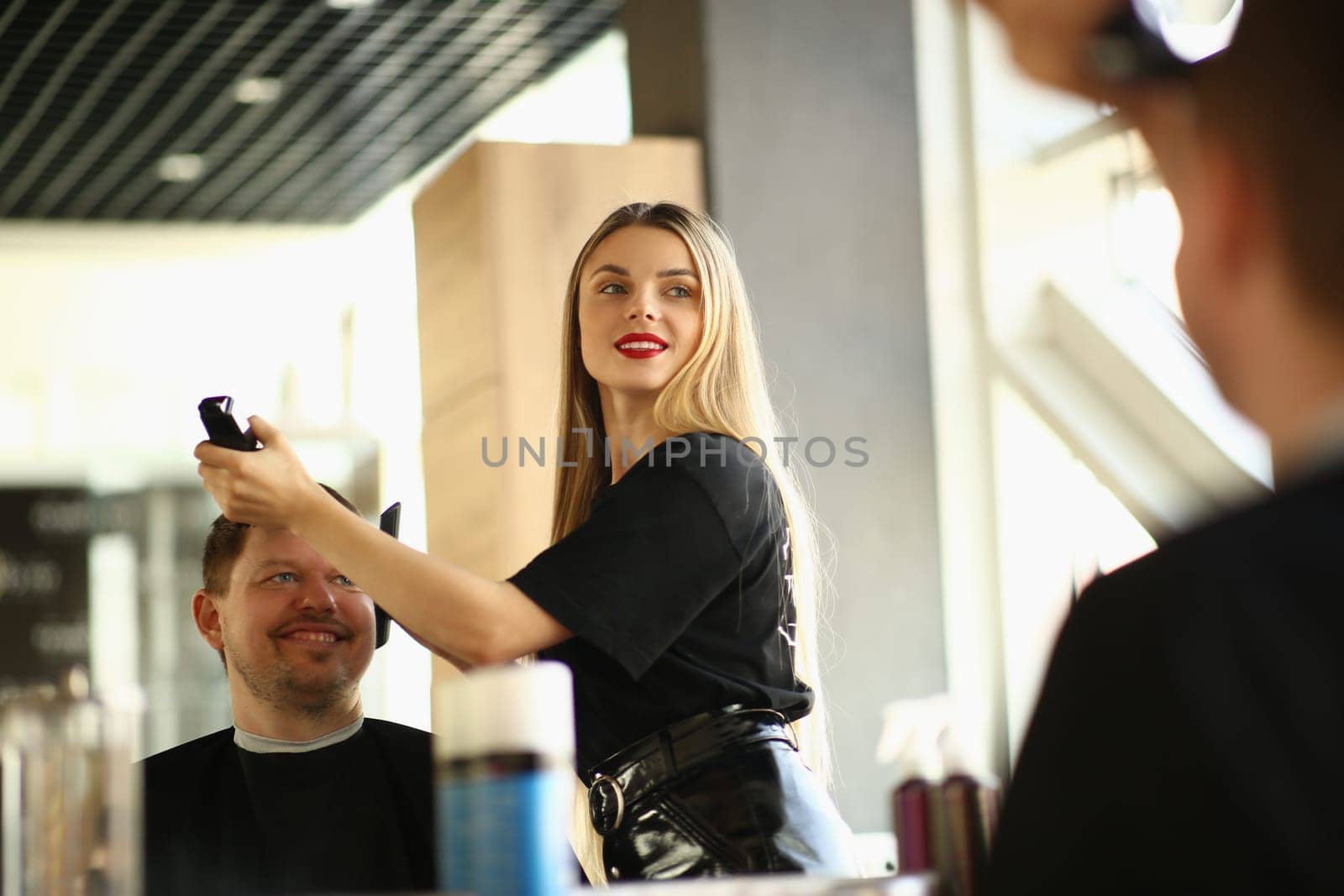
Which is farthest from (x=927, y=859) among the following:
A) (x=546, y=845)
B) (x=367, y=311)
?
(x=367, y=311)

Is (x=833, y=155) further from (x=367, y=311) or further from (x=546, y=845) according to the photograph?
(x=367, y=311)

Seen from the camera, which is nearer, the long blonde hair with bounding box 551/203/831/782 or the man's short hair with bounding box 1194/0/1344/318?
the man's short hair with bounding box 1194/0/1344/318

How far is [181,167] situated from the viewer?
687 centimetres

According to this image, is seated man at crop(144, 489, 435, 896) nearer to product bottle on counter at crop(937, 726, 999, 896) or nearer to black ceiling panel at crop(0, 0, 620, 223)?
product bottle on counter at crop(937, 726, 999, 896)

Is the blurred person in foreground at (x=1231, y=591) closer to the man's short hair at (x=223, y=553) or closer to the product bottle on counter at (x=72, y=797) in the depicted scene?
the product bottle on counter at (x=72, y=797)

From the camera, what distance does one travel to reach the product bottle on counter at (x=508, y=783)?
3.36 feet

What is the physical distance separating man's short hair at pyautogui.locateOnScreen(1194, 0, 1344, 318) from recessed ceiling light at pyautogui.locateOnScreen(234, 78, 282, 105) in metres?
5.60

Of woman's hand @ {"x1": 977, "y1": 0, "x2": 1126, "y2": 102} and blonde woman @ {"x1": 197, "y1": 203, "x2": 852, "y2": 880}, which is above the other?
woman's hand @ {"x1": 977, "y1": 0, "x2": 1126, "y2": 102}

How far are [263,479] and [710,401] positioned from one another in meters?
0.62

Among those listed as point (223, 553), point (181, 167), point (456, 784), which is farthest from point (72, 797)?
point (181, 167)

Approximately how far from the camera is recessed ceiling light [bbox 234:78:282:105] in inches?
237

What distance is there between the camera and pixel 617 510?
5.96ft

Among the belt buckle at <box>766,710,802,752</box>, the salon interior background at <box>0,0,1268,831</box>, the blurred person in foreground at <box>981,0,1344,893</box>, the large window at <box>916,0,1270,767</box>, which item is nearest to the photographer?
the blurred person in foreground at <box>981,0,1344,893</box>

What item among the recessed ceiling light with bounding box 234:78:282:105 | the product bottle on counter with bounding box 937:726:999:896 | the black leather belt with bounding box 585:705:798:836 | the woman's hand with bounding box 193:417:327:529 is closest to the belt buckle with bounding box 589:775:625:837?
the black leather belt with bounding box 585:705:798:836
